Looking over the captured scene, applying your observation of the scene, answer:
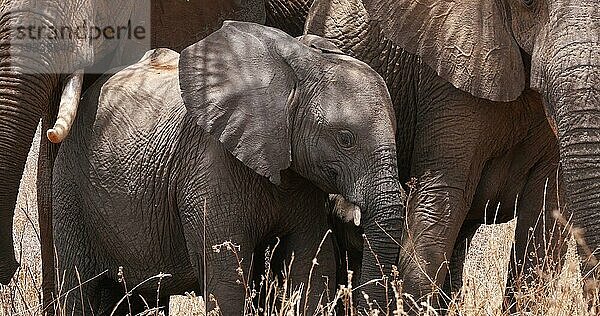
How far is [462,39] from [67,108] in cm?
147

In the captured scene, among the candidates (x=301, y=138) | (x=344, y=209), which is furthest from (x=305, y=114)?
(x=344, y=209)

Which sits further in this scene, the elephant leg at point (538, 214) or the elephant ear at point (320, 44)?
the elephant leg at point (538, 214)

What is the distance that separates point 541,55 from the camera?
5578 millimetres

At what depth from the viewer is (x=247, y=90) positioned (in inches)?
229

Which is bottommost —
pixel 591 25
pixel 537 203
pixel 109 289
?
pixel 109 289

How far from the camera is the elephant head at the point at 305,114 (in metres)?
5.56

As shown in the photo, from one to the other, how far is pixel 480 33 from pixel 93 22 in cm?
142

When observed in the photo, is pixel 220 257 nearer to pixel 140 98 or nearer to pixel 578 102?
pixel 140 98

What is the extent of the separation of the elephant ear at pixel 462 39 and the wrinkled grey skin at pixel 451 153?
0.11 m

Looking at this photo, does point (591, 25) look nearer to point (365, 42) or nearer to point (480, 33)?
point (480, 33)

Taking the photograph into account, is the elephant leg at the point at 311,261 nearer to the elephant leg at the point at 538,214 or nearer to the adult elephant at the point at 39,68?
the elephant leg at the point at 538,214

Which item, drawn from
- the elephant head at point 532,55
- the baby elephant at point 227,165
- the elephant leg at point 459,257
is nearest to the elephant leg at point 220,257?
the baby elephant at point 227,165

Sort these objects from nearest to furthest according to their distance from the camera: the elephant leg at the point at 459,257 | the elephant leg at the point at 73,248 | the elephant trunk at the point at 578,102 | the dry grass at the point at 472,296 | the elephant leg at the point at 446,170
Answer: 1. the elephant trunk at the point at 578,102
2. the dry grass at the point at 472,296
3. the elephant leg at the point at 446,170
4. the elephant leg at the point at 73,248
5. the elephant leg at the point at 459,257

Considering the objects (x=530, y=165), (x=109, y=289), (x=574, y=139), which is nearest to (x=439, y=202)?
(x=530, y=165)
